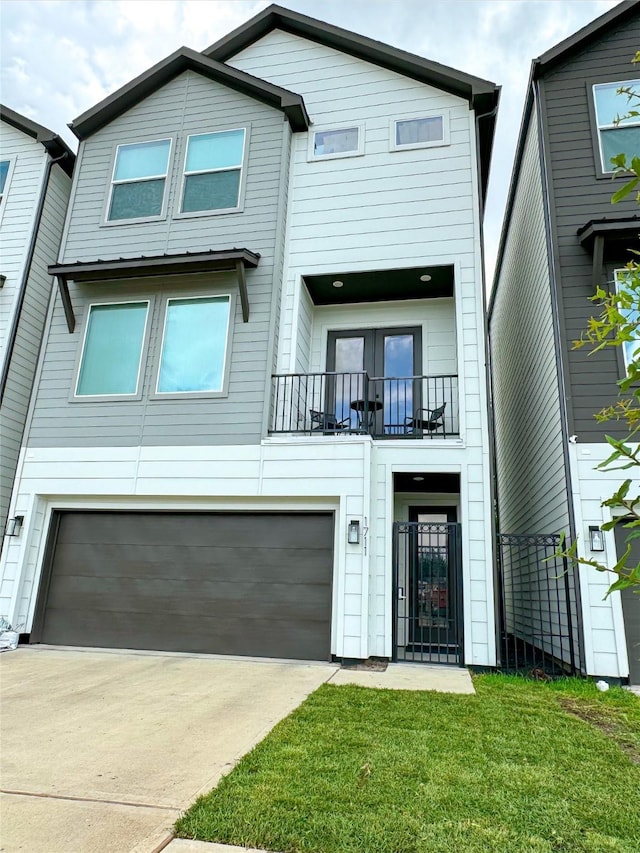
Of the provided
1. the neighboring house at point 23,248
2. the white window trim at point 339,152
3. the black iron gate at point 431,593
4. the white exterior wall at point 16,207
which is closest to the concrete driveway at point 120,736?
the black iron gate at point 431,593

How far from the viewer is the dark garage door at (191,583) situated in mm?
7250

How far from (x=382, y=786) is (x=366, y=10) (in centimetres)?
1210

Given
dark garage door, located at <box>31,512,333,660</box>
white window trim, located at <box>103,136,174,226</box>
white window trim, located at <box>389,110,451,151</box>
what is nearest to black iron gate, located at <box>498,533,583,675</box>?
dark garage door, located at <box>31,512,333,660</box>

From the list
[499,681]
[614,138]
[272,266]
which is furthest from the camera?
[272,266]

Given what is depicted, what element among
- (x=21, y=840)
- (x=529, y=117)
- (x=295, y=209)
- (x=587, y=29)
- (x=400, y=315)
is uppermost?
(x=587, y=29)

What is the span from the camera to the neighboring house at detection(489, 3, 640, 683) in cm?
638

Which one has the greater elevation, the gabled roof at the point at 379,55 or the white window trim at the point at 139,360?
the gabled roof at the point at 379,55

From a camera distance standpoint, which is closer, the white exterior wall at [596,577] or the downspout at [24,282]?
the white exterior wall at [596,577]

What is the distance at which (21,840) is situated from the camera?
2590 mm

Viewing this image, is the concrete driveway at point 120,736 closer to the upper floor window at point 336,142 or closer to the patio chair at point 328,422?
the patio chair at point 328,422

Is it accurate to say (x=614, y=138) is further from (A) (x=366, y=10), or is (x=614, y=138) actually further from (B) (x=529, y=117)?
(A) (x=366, y=10)

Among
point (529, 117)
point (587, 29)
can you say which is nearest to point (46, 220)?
point (529, 117)

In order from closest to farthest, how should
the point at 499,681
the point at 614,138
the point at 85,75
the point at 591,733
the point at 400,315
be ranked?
the point at 591,733 < the point at 499,681 < the point at 614,138 < the point at 400,315 < the point at 85,75

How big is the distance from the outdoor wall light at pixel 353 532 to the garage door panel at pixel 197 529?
18.5 inches
